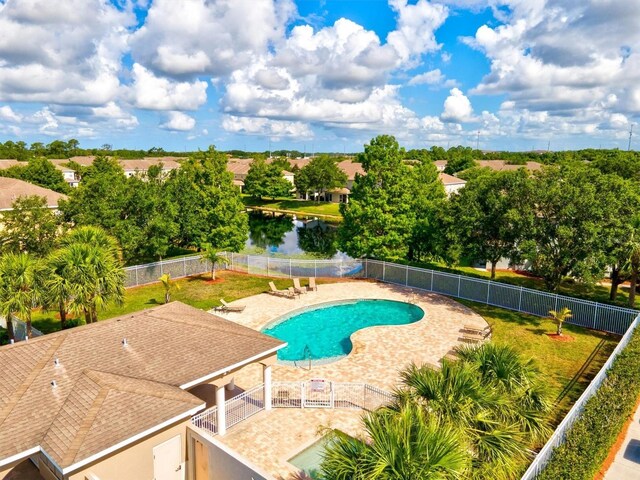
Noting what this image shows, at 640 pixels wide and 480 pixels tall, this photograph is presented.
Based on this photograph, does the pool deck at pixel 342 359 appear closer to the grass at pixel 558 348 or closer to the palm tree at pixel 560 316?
the grass at pixel 558 348

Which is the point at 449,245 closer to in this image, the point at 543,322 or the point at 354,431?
the point at 543,322

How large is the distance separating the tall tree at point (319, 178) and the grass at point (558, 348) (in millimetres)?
59276

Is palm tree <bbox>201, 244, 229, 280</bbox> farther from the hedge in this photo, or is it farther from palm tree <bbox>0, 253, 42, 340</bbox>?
the hedge

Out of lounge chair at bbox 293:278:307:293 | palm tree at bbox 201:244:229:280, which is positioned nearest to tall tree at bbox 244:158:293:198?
palm tree at bbox 201:244:229:280

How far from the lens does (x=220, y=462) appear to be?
10562 millimetres

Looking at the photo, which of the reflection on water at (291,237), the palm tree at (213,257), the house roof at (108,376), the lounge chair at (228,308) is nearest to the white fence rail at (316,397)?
the house roof at (108,376)

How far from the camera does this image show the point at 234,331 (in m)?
14.3

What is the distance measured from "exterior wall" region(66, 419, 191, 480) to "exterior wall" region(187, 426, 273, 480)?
25.8 inches

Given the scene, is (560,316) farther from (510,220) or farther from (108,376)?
(108,376)

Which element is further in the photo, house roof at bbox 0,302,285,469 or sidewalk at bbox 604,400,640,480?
sidewalk at bbox 604,400,640,480

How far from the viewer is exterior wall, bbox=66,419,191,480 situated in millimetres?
8930

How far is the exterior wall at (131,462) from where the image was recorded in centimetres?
893

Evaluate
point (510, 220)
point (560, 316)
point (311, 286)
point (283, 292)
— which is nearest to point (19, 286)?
point (283, 292)

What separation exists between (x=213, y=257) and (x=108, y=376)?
64.6ft
